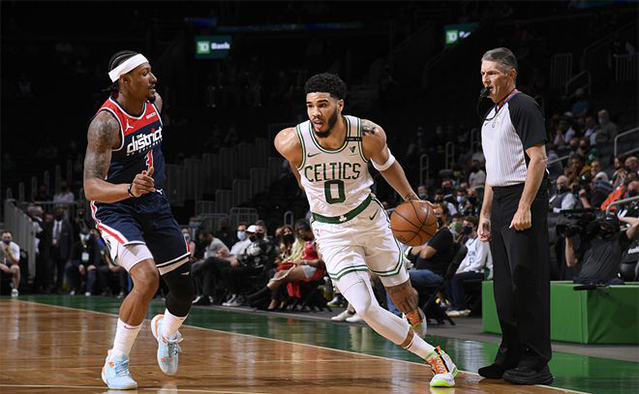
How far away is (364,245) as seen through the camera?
6609mm

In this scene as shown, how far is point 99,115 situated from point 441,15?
25.9 meters

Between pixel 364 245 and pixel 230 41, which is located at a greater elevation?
pixel 230 41

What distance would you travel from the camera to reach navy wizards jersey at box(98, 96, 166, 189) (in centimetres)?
Answer: 656

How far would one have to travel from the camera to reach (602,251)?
10273mm

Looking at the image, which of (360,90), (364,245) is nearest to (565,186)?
(364,245)

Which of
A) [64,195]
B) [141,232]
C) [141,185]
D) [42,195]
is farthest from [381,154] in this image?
[42,195]

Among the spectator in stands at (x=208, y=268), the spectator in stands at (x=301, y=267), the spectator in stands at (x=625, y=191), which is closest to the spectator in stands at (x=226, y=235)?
the spectator in stands at (x=208, y=268)

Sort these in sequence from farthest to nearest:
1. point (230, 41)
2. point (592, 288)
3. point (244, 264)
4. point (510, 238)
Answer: point (230, 41)
point (244, 264)
point (592, 288)
point (510, 238)

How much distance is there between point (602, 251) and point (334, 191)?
471cm

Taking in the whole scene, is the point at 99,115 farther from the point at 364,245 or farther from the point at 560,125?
the point at 560,125

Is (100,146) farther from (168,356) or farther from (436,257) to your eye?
(436,257)

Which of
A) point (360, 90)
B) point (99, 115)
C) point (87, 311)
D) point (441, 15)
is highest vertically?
point (441, 15)

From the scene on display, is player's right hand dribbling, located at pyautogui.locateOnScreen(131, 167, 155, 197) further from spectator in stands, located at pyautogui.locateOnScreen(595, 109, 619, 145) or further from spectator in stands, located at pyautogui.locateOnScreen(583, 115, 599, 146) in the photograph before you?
spectator in stands, located at pyautogui.locateOnScreen(595, 109, 619, 145)

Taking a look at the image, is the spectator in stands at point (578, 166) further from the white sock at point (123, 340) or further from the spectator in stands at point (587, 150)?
the white sock at point (123, 340)
